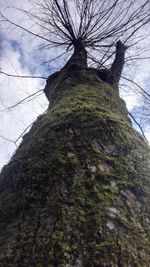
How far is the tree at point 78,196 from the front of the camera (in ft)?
3.82

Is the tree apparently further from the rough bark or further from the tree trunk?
the rough bark

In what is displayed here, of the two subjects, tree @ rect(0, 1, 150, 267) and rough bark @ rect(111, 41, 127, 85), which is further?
rough bark @ rect(111, 41, 127, 85)

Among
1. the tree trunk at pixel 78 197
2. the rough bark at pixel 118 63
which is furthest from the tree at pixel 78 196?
the rough bark at pixel 118 63

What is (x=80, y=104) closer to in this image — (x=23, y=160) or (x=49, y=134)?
(x=49, y=134)

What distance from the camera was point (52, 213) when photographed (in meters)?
1.33

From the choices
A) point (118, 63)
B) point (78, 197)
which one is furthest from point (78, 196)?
point (118, 63)

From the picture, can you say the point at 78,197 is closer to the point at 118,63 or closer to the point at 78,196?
the point at 78,196

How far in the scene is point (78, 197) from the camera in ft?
4.60

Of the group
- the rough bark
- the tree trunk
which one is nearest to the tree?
the tree trunk

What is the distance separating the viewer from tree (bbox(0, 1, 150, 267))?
1163mm

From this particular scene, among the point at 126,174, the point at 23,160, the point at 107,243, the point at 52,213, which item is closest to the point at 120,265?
the point at 107,243

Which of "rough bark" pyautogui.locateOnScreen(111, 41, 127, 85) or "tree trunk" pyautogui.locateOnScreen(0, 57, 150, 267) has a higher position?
"rough bark" pyautogui.locateOnScreen(111, 41, 127, 85)

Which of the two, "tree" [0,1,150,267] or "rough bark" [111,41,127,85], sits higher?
"rough bark" [111,41,127,85]

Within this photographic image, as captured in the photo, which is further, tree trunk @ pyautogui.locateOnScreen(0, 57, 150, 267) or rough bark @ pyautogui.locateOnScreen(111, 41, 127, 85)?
rough bark @ pyautogui.locateOnScreen(111, 41, 127, 85)
